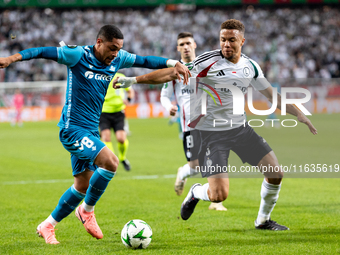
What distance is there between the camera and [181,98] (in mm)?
7391

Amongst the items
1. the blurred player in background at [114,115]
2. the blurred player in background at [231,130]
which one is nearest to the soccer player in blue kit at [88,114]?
the blurred player in background at [231,130]

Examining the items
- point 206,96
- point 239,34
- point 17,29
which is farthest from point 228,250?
point 17,29

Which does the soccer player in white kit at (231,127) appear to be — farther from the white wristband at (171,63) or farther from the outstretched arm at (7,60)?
the outstretched arm at (7,60)

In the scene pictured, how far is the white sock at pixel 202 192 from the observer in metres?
5.38

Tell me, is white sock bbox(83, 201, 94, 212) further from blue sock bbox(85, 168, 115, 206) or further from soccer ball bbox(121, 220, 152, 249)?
soccer ball bbox(121, 220, 152, 249)

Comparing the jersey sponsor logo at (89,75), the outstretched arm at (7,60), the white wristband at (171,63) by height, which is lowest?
the jersey sponsor logo at (89,75)

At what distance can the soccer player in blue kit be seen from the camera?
15.3ft

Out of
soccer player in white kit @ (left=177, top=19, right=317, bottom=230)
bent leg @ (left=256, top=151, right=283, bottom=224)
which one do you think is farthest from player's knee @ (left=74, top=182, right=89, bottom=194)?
bent leg @ (left=256, top=151, right=283, bottom=224)

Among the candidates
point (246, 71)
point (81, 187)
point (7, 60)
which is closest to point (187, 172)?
point (246, 71)

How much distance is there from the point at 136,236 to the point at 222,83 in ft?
6.70

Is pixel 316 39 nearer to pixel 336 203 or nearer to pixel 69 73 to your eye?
pixel 336 203

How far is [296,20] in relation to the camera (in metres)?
35.2

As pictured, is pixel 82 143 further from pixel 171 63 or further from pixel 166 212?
pixel 166 212

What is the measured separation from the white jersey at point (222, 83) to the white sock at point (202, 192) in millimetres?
700
